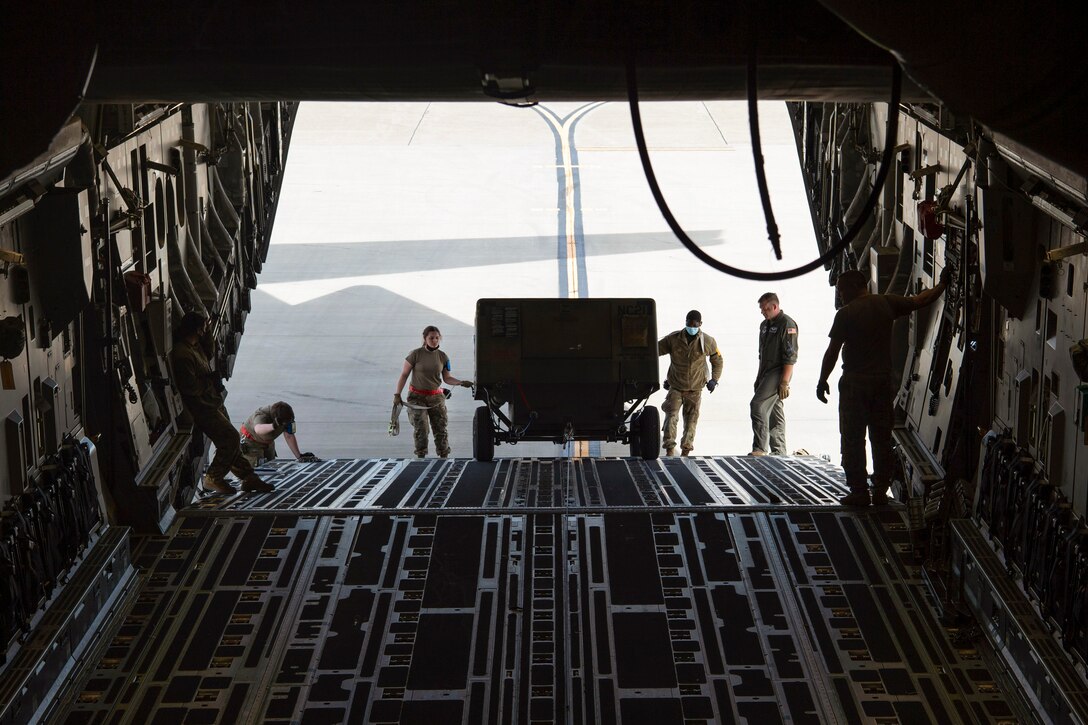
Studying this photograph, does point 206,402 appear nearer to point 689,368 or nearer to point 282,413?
point 282,413

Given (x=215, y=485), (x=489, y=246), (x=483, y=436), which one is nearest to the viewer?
(x=215, y=485)

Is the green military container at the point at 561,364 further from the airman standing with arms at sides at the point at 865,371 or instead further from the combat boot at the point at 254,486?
the airman standing with arms at sides at the point at 865,371

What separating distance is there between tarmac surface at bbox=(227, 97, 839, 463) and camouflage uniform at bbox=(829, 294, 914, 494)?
5.89 metres

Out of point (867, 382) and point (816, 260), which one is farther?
point (867, 382)

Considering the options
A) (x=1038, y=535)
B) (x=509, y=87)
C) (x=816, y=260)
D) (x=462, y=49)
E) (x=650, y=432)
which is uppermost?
(x=462, y=49)

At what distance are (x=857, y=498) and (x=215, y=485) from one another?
4466 mm

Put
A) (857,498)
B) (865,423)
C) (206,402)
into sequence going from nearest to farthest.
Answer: (857,498)
(865,423)
(206,402)

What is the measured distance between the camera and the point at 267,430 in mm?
10781

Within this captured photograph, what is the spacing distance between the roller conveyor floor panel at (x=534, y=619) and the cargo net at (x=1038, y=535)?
489 millimetres

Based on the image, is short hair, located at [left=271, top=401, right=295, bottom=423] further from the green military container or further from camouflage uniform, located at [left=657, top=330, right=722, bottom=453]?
camouflage uniform, located at [left=657, top=330, right=722, bottom=453]

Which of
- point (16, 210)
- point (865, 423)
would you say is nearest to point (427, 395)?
point (865, 423)

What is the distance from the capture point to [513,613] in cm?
618

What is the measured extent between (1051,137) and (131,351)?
5.72m

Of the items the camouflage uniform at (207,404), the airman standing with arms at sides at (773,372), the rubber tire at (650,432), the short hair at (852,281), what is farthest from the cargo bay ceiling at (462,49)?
the airman standing with arms at sides at (773,372)
